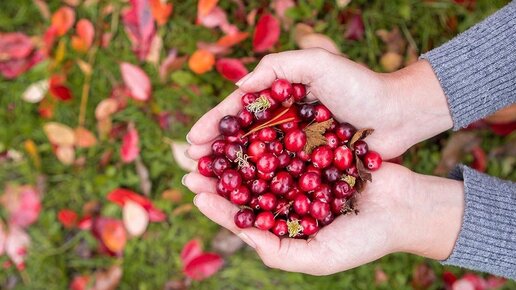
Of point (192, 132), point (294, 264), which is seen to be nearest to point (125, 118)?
point (192, 132)

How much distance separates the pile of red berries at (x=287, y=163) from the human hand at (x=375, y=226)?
0.06m

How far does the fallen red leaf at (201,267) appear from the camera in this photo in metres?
3.50

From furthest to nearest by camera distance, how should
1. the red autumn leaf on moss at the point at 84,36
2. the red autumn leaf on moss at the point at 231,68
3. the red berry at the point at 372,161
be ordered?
the red autumn leaf on moss at the point at 84,36, the red autumn leaf on moss at the point at 231,68, the red berry at the point at 372,161

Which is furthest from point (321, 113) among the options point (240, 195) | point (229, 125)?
point (240, 195)

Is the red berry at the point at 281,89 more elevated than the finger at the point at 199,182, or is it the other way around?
the red berry at the point at 281,89

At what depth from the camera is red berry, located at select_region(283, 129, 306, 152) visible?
261 centimetres

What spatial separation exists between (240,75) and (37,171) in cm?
145

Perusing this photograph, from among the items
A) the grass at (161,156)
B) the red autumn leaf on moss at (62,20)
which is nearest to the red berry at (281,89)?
the grass at (161,156)

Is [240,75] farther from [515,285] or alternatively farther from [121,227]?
[515,285]

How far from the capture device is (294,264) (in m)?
2.52

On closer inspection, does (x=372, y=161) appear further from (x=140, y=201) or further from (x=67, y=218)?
(x=67, y=218)

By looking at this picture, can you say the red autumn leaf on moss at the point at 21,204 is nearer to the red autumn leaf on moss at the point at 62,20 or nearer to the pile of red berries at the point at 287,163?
the red autumn leaf on moss at the point at 62,20

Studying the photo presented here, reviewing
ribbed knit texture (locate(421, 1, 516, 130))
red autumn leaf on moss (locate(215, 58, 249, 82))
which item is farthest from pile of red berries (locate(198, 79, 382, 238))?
red autumn leaf on moss (locate(215, 58, 249, 82))

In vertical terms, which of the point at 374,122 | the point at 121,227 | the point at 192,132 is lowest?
the point at 121,227
